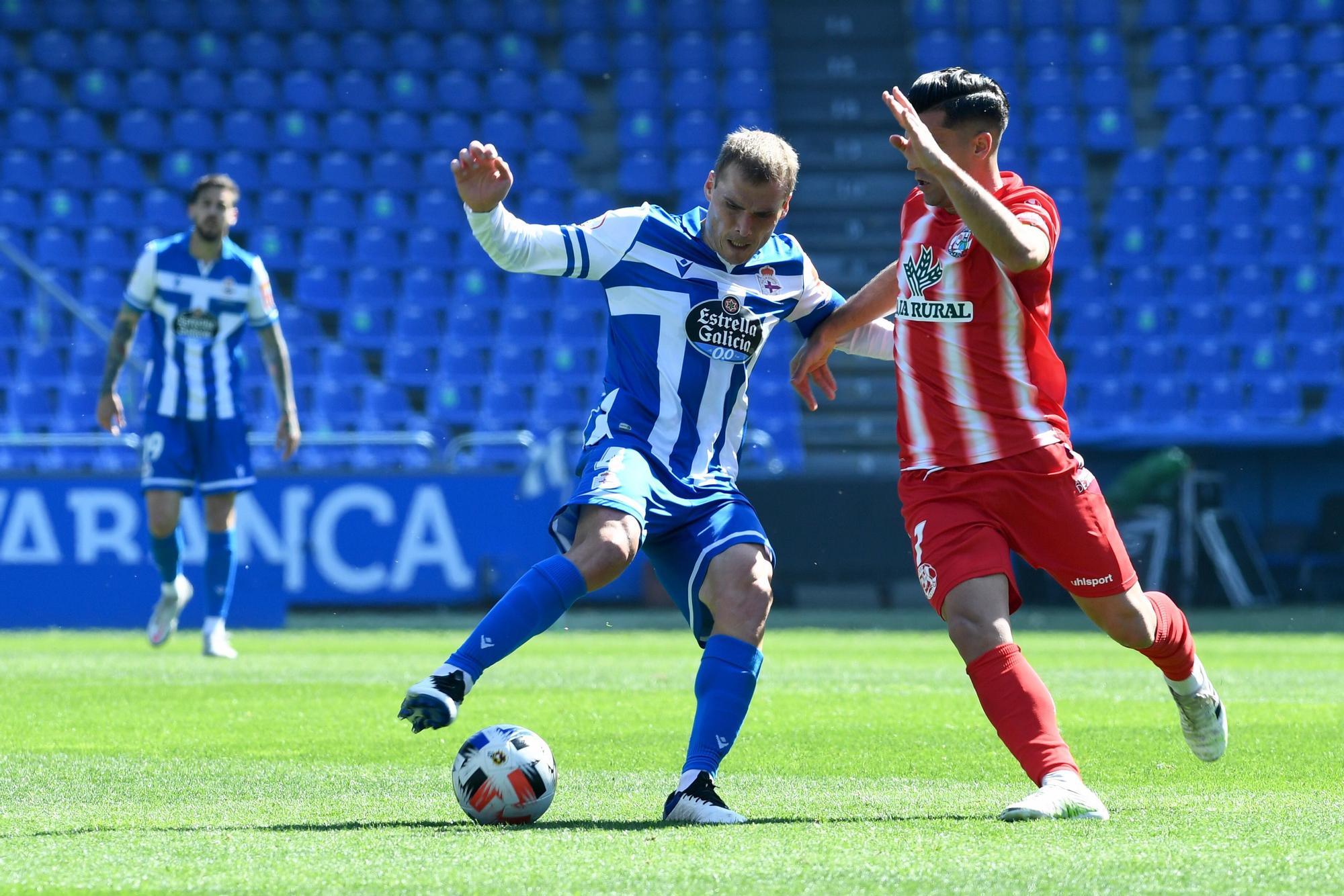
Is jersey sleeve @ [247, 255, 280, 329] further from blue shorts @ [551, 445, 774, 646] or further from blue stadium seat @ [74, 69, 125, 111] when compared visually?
blue stadium seat @ [74, 69, 125, 111]

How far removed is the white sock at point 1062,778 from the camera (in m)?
4.17

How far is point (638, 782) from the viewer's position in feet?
16.5

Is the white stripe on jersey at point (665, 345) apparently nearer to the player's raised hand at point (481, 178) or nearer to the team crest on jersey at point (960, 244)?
the player's raised hand at point (481, 178)

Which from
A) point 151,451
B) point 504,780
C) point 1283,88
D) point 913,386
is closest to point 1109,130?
point 1283,88

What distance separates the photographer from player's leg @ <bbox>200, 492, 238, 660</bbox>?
9961mm

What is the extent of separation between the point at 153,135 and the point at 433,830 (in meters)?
16.1

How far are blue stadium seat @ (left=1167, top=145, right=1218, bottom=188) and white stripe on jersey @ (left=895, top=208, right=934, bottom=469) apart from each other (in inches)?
592

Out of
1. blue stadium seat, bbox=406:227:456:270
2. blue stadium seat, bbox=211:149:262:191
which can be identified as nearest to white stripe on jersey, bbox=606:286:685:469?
blue stadium seat, bbox=406:227:456:270

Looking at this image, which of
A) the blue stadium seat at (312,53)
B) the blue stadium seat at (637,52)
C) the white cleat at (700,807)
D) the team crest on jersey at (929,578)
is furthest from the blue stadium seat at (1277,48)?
the white cleat at (700,807)

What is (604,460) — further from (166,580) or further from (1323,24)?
(1323,24)

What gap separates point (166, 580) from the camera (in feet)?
32.9

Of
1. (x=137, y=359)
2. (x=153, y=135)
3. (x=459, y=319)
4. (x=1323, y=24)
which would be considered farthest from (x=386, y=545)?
(x=1323, y=24)

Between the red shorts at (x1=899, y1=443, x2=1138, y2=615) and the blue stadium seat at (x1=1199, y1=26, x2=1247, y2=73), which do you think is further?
the blue stadium seat at (x1=1199, y1=26, x2=1247, y2=73)

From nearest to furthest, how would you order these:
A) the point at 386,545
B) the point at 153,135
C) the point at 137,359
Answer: the point at 386,545
the point at 137,359
the point at 153,135
